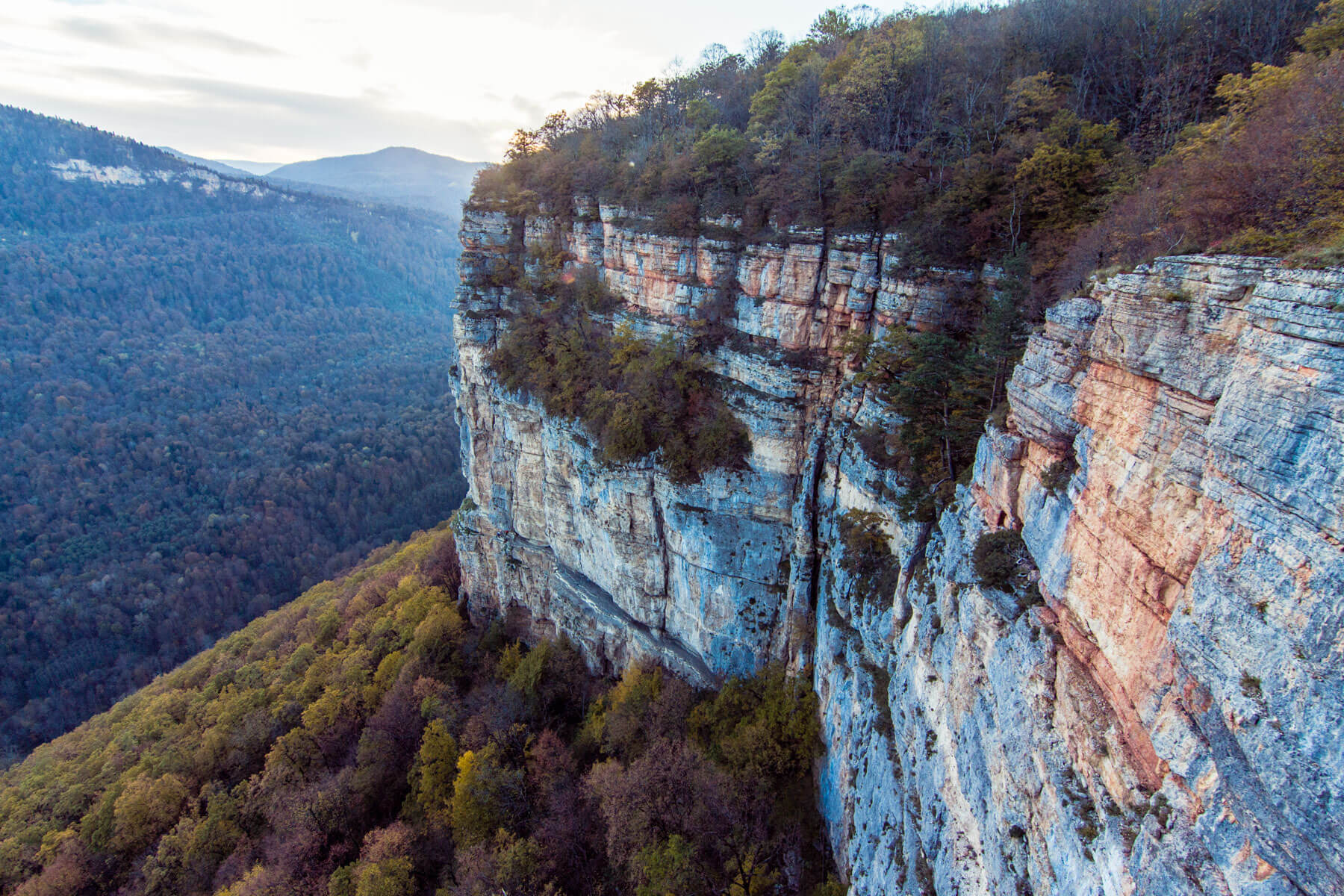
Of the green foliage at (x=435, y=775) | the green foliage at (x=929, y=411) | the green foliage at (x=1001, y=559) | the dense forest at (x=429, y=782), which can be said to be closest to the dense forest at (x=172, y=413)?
the dense forest at (x=429, y=782)

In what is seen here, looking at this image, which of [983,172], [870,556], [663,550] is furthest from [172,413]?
[983,172]

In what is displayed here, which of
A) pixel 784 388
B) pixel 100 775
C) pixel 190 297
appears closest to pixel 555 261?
pixel 784 388

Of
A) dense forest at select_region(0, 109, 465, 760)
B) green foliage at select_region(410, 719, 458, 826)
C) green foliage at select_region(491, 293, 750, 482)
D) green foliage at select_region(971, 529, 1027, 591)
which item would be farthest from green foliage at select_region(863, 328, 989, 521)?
dense forest at select_region(0, 109, 465, 760)

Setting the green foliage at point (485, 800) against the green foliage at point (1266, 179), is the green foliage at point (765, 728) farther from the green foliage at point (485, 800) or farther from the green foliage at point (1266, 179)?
the green foliage at point (1266, 179)

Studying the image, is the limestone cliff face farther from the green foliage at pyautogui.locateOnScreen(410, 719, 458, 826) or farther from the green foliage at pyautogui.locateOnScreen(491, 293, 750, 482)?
the green foliage at pyautogui.locateOnScreen(410, 719, 458, 826)

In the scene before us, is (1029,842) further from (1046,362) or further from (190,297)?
(190,297)

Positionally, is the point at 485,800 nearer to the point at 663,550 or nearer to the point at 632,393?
the point at 663,550
